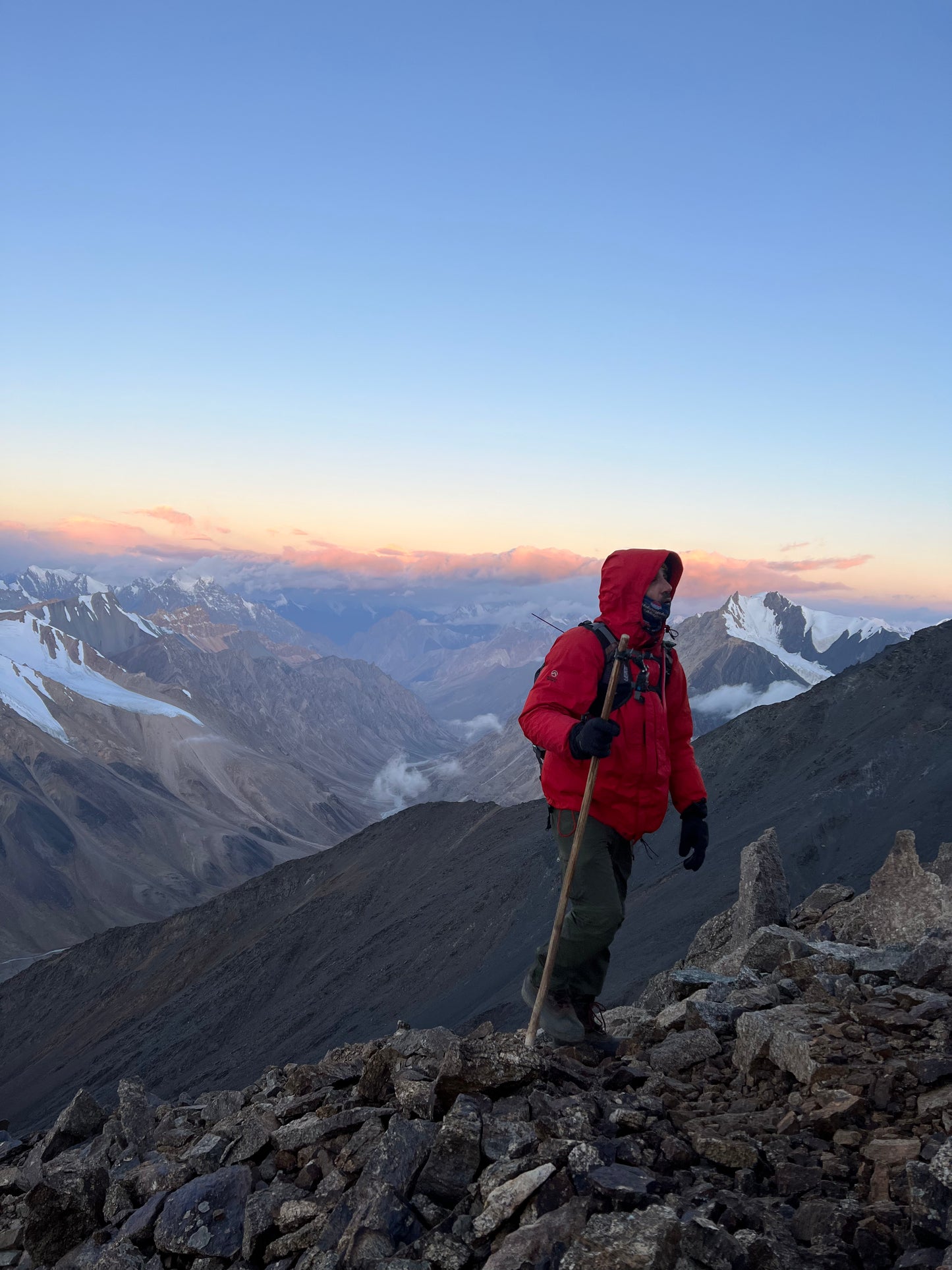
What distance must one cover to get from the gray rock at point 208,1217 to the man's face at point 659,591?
4346 mm

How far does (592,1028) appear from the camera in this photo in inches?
243

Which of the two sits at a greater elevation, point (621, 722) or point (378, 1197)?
point (621, 722)

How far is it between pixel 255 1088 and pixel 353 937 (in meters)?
36.7

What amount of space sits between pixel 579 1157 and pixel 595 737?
2.29 meters

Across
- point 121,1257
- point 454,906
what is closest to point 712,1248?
A: point 121,1257

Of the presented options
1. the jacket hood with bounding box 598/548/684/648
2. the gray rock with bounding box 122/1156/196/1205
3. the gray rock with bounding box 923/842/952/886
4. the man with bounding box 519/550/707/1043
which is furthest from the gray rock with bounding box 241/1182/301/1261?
the gray rock with bounding box 923/842/952/886

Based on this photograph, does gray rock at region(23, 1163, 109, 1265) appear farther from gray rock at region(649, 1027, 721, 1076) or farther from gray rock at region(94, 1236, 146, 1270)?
gray rock at region(649, 1027, 721, 1076)

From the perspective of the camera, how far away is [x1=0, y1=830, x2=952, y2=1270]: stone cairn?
3.47m

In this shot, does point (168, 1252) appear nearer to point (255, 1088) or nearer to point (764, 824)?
point (255, 1088)

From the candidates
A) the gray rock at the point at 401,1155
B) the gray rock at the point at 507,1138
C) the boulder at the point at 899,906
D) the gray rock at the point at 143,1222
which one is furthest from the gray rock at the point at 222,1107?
the boulder at the point at 899,906

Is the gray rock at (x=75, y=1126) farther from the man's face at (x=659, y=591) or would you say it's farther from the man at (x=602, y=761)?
the man's face at (x=659, y=591)

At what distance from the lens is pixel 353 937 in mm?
41906

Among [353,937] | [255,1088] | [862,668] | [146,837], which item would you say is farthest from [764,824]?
[146,837]

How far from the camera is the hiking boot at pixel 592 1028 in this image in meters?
→ 6.06
